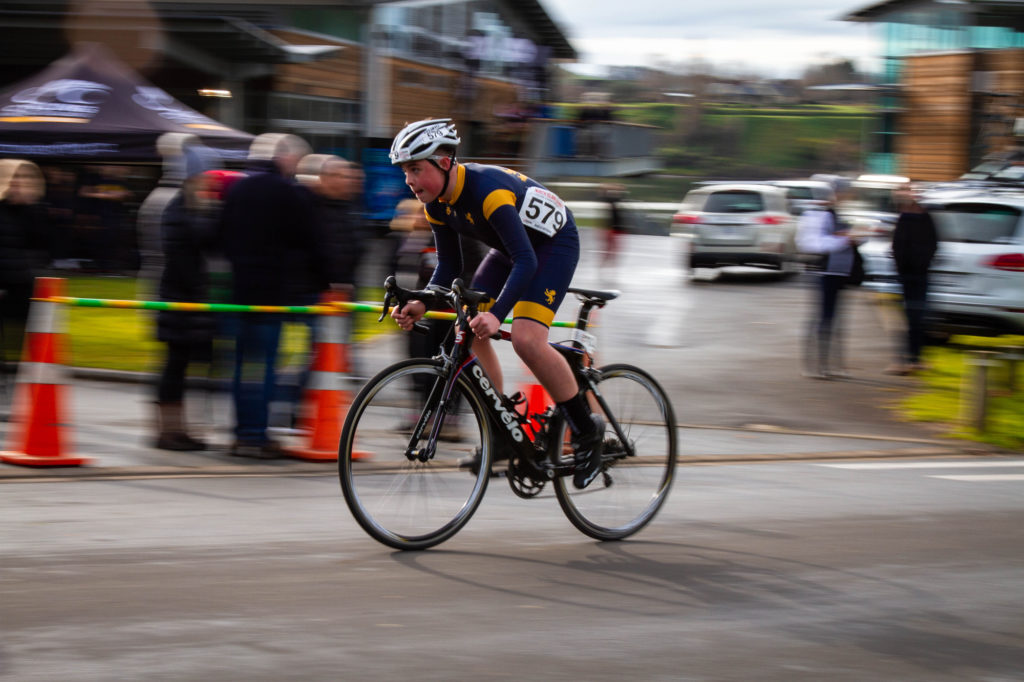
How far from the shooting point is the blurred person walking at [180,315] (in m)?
7.61

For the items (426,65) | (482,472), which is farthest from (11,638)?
(426,65)

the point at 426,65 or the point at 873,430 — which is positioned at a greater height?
the point at 426,65

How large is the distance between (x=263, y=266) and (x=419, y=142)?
2928 mm

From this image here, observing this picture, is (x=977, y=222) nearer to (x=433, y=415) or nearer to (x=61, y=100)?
(x=433, y=415)

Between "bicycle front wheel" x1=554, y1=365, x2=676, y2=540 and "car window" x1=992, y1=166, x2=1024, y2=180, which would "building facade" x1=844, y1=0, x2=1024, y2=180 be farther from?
"bicycle front wheel" x1=554, y1=365, x2=676, y2=540

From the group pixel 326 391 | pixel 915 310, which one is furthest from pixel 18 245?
pixel 915 310

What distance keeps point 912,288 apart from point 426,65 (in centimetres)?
2065

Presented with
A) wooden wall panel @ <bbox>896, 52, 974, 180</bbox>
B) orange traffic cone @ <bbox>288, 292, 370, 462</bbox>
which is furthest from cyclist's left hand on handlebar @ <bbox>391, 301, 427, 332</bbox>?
wooden wall panel @ <bbox>896, 52, 974, 180</bbox>

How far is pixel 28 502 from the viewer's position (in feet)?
20.1

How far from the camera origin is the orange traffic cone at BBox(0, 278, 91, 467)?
702 cm

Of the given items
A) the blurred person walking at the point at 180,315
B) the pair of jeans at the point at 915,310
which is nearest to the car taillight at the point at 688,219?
the pair of jeans at the point at 915,310

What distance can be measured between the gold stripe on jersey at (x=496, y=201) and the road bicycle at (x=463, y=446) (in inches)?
13.8

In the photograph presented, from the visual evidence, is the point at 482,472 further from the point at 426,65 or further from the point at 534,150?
the point at 534,150

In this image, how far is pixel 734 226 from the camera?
870 inches
